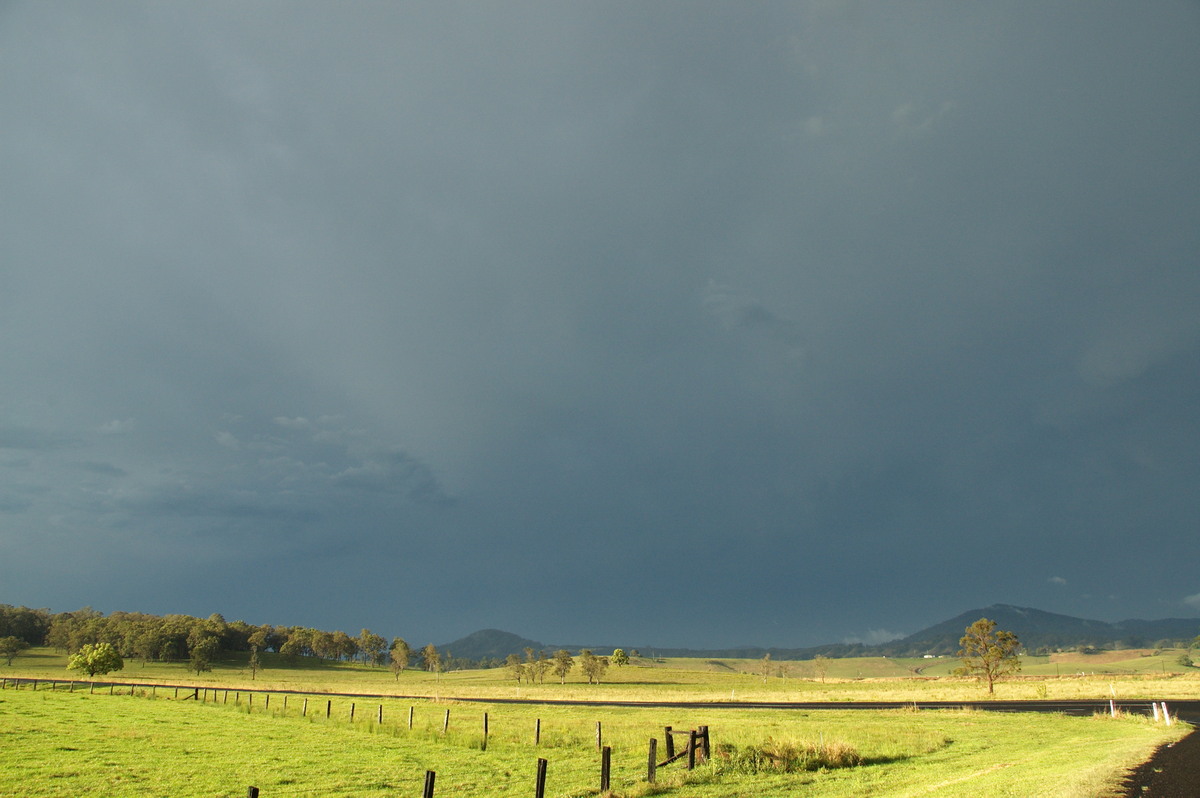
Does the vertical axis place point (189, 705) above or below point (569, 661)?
above

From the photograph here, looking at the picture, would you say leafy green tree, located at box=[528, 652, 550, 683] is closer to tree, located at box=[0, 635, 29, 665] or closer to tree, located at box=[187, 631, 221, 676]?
tree, located at box=[187, 631, 221, 676]

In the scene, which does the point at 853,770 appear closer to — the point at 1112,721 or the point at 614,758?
the point at 614,758

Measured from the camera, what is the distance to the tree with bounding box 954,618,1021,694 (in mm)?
93688

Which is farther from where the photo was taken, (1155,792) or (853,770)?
(853,770)

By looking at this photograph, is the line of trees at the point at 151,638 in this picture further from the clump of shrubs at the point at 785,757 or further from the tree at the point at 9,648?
the clump of shrubs at the point at 785,757

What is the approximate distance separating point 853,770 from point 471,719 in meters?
32.1

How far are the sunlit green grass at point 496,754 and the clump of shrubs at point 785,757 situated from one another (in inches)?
36.4

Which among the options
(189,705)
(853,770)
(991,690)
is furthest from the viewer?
(991,690)

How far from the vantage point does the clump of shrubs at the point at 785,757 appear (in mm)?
24219

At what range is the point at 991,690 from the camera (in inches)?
3371

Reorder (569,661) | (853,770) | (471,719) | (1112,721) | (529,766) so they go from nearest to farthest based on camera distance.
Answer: (853,770), (529,766), (1112,721), (471,719), (569,661)

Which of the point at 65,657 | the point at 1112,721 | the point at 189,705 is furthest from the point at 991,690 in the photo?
the point at 65,657

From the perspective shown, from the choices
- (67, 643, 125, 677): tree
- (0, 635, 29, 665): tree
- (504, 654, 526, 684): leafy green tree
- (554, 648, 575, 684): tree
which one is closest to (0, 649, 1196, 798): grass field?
(67, 643, 125, 677): tree

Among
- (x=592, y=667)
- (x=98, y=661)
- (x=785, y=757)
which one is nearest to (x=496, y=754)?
(x=785, y=757)
